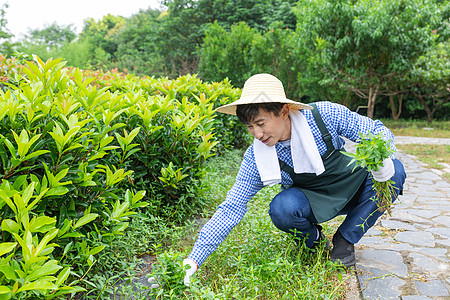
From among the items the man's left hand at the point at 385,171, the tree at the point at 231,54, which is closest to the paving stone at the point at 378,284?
the man's left hand at the point at 385,171

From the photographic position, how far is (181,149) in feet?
10.5

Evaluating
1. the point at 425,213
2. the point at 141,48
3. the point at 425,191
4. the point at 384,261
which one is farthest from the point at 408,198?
the point at 141,48

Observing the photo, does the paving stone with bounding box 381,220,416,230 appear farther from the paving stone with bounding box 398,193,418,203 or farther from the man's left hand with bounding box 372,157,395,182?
the man's left hand with bounding box 372,157,395,182

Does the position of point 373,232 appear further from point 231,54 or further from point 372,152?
point 231,54

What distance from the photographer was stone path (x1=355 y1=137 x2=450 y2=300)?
242 cm

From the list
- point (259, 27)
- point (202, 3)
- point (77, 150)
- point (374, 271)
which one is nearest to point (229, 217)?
point (77, 150)

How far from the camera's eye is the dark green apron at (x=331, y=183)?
2.53m

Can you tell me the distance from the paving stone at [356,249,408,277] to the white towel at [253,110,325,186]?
0.89 m

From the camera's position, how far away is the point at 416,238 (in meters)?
3.34

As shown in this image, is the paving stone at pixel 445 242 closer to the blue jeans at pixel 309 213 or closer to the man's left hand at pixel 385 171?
the blue jeans at pixel 309 213

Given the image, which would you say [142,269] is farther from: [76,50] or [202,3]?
[76,50]

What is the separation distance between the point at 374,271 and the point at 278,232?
0.75m

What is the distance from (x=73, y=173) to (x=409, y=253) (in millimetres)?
2537

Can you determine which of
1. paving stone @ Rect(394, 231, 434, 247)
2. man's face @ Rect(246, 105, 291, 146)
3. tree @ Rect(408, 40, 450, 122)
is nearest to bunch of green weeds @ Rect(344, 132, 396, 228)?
man's face @ Rect(246, 105, 291, 146)
